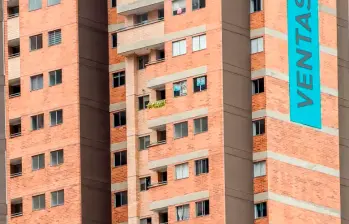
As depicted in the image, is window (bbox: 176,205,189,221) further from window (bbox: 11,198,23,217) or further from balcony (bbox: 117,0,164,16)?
balcony (bbox: 117,0,164,16)

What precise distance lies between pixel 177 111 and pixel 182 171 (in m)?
4.22

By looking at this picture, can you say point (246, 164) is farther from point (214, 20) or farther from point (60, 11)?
point (60, 11)

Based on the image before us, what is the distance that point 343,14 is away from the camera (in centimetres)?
14600

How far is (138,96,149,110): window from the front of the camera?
141875mm

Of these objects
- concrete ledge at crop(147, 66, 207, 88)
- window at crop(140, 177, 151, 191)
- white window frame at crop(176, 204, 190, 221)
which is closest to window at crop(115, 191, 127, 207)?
window at crop(140, 177, 151, 191)

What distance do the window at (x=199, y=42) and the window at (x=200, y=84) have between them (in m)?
2.11

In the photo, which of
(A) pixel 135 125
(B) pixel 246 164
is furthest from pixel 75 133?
(B) pixel 246 164

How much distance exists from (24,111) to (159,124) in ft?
43.2

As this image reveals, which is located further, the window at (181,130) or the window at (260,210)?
the window at (181,130)

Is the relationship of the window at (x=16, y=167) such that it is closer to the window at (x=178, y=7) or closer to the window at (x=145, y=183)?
the window at (x=145, y=183)

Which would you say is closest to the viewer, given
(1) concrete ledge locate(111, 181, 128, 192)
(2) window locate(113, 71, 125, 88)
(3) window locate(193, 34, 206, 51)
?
(3) window locate(193, 34, 206, 51)

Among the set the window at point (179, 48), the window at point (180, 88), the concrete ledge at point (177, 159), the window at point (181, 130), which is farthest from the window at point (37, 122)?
the window at point (181, 130)

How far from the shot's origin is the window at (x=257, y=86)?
137m

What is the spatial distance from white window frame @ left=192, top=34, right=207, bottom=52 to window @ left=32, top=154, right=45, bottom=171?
15259 millimetres
